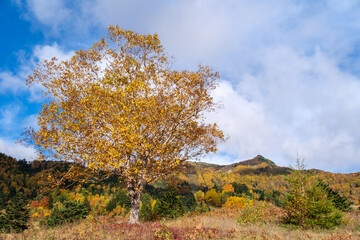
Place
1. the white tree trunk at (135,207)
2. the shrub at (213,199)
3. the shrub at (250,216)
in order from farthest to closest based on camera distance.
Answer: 1. the shrub at (213,199)
2. the white tree trunk at (135,207)
3. the shrub at (250,216)

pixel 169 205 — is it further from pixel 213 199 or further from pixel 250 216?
pixel 213 199

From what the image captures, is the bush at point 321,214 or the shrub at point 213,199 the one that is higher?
the bush at point 321,214

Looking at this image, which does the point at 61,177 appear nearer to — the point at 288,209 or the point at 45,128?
the point at 45,128

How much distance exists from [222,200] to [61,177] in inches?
4920

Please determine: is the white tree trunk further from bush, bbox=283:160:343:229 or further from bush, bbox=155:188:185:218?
bush, bbox=155:188:185:218

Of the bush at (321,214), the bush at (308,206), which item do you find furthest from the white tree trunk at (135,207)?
the bush at (321,214)

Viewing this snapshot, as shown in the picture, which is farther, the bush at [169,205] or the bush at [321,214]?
the bush at [169,205]

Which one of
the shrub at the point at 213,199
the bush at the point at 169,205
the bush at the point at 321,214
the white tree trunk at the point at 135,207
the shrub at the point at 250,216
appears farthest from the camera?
the shrub at the point at 213,199

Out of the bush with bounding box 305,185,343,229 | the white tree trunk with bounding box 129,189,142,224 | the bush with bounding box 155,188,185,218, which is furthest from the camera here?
the bush with bounding box 155,188,185,218

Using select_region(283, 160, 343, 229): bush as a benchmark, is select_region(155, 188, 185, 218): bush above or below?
below

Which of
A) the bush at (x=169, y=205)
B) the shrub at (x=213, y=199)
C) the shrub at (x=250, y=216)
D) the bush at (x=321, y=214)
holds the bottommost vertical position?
the shrub at (x=213, y=199)

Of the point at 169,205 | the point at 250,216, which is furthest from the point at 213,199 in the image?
the point at 250,216

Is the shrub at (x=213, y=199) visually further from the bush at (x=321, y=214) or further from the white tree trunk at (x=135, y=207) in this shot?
the bush at (x=321, y=214)

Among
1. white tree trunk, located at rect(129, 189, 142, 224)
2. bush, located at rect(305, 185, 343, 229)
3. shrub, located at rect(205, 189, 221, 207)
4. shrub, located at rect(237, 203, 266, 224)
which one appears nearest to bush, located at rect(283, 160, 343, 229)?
bush, located at rect(305, 185, 343, 229)
